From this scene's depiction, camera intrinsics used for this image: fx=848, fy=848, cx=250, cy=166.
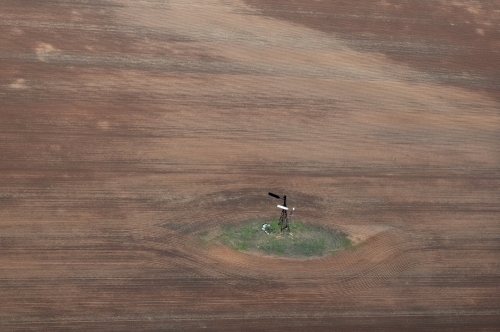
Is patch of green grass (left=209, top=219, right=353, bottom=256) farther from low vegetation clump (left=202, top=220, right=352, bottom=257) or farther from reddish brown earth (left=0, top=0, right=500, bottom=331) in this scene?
reddish brown earth (left=0, top=0, right=500, bottom=331)

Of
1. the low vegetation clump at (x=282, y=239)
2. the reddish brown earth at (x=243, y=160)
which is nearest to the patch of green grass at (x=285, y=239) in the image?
the low vegetation clump at (x=282, y=239)

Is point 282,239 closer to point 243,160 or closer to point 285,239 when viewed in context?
point 285,239

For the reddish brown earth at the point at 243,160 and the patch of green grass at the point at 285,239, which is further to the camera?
the patch of green grass at the point at 285,239

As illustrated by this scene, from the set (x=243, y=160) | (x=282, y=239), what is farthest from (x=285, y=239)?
(x=243, y=160)

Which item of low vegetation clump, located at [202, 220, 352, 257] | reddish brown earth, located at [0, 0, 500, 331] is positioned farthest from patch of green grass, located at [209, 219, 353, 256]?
reddish brown earth, located at [0, 0, 500, 331]

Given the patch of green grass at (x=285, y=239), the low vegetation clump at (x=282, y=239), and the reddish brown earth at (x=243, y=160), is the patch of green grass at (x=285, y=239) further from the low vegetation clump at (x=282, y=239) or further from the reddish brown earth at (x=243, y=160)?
the reddish brown earth at (x=243, y=160)
